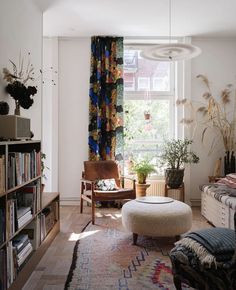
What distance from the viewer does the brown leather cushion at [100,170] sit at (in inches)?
181

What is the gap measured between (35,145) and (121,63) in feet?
8.66

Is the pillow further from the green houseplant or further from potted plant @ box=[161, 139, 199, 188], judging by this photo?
potted plant @ box=[161, 139, 199, 188]

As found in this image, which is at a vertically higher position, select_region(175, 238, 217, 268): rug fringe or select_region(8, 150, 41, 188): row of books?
select_region(8, 150, 41, 188): row of books

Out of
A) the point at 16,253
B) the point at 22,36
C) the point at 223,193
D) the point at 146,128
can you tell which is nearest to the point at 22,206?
the point at 16,253

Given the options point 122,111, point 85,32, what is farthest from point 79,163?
point 85,32

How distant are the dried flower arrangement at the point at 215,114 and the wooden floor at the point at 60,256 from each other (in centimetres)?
149

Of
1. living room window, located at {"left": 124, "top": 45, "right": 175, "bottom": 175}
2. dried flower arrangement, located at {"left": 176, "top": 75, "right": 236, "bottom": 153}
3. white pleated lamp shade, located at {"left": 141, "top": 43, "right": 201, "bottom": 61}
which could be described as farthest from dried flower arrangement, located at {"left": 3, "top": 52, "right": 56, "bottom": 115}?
dried flower arrangement, located at {"left": 176, "top": 75, "right": 236, "bottom": 153}

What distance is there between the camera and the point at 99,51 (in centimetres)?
509

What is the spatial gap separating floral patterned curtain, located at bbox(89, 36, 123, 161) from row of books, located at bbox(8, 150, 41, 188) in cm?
213

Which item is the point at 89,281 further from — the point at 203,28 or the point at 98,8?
the point at 203,28

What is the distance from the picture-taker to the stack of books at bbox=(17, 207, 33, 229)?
7.97 feet

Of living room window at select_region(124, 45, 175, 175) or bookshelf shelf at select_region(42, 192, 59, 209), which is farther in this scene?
living room window at select_region(124, 45, 175, 175)

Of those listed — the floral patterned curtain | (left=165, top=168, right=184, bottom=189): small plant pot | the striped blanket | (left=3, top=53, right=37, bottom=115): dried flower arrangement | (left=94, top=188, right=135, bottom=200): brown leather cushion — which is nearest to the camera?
(left=3, top=53, right=37, bottom=115): dried flower arrangement

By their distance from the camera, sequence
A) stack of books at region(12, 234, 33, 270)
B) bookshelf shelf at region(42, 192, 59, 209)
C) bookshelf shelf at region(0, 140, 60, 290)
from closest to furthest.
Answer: bookshelf shelf at region(0, 140, 60, 290) < stack of books at region(12, 234, 33, 270) < bookshelf shelf at region(42, 192, 59, 209)
